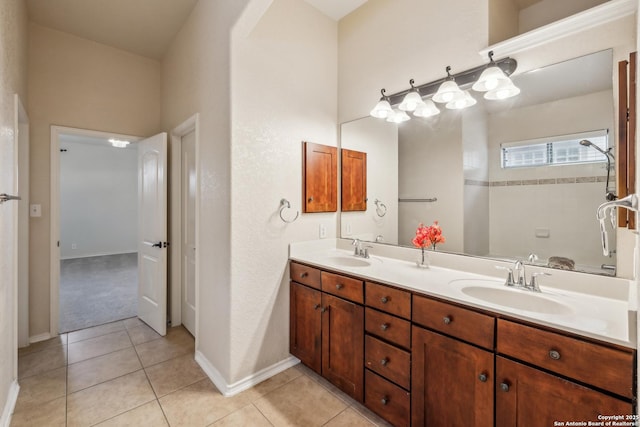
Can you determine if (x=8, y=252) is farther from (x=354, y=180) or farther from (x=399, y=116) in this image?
(x=399, y=116)

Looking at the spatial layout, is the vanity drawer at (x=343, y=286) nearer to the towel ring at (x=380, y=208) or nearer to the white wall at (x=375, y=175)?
the white wall at (x=375, y=175)

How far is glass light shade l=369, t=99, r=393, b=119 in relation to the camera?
2199 mm

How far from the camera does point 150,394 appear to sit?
1.98 metres

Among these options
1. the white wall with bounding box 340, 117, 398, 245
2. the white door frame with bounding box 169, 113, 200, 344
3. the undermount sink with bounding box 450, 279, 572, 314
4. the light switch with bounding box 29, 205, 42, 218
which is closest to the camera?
Result: the undermount sink with bounding box 450, 279, 572, 314

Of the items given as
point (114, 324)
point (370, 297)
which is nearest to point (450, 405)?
point (370, 297)

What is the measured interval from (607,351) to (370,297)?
993 mm

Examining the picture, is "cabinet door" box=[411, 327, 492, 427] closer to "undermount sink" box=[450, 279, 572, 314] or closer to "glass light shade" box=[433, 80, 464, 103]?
"undermount sink" box=[450, 279, 572, 314]

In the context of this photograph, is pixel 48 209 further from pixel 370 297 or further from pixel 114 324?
pixel 370 297

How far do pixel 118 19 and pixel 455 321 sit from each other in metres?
3.58

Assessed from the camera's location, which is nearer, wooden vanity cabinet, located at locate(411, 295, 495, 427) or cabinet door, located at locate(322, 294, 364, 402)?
wooden vanity cabinet, located at locate(411, 295, 495, 427)

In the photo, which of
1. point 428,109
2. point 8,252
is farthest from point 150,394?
point 428,109

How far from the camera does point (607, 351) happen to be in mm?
953

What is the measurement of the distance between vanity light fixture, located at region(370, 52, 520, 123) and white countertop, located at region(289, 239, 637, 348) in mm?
1019

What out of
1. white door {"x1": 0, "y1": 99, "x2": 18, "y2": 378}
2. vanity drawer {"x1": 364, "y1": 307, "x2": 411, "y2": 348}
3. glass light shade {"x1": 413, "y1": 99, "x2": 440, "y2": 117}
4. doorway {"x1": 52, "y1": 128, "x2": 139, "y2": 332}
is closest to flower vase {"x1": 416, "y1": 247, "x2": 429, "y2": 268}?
vanity drawer {"x1": 364, "y1": 307, "x2": 411, "y2": 348}
